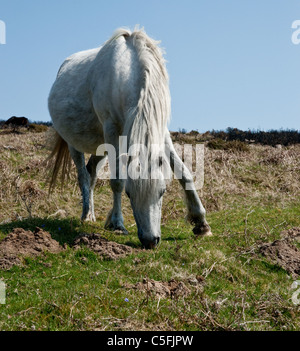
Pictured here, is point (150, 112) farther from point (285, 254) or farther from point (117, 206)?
point (285, 254)

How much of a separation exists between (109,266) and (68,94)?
3.84 metres

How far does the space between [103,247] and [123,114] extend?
1810 millimetres

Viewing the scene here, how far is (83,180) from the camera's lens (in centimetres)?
793

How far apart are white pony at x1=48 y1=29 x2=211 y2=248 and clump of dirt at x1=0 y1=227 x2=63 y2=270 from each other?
120 cm

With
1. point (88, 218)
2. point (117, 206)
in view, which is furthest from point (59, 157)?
point (117, 206)

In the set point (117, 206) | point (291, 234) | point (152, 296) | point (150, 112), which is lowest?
point (152, 296)

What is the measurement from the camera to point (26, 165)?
449 inches

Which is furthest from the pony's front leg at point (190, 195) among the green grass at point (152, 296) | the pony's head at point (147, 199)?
the pony's head at point (147, 199)

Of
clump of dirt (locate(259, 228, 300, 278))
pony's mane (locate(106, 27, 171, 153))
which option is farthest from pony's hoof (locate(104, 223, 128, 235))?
clump of dirt (locate(259, 228, 300, 278))

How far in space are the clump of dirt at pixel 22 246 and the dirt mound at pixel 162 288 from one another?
157cm

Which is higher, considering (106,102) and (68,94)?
(68,94)

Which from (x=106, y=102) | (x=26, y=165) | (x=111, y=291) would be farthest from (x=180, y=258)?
(x=26, y=165)
